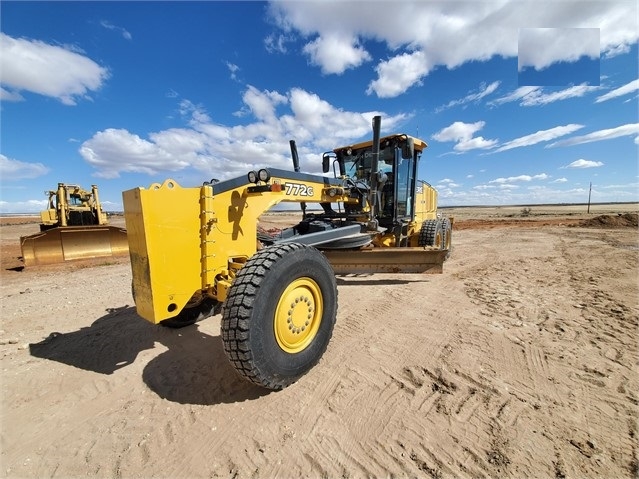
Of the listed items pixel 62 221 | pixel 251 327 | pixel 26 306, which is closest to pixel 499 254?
pixel 251 327

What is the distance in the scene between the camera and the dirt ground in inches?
80.2

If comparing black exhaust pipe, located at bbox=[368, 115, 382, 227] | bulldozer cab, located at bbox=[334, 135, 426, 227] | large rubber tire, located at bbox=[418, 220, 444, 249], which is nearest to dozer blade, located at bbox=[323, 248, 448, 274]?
black exhaust pipe, located at bbox=[368, 115, 382, 227]

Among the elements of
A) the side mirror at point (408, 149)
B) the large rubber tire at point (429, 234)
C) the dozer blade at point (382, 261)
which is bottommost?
the dozer blade at point (382, 261)

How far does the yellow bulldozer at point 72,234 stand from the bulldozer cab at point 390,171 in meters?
9.16

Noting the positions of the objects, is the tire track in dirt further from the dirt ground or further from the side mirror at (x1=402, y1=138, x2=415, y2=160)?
the side mirror at (x1=402, y1=138, x2=415, y2=160)

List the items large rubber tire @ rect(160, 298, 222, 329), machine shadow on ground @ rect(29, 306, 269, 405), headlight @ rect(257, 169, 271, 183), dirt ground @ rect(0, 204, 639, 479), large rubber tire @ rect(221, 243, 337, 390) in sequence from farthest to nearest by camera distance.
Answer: large rubber tire @ rect(160, 298, 222, 329) < headlight @ rect(257, 169, 271, 183) < machine shadow on ground @ rect(29, 306, 269, 405) < large rubber tire @ rect(221, 243, 337, 390) < dirt ground @ rect(0, 204, 639, 479)

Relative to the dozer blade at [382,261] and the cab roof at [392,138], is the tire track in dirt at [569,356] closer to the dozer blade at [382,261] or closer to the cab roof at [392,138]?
the dozer blade at [382,261]

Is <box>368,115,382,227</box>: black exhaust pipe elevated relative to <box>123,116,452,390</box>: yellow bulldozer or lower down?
elevated

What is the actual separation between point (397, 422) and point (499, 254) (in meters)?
8.34

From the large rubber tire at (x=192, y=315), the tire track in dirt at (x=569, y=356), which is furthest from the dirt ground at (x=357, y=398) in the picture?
the large rubber tire at (x=192, y=315)

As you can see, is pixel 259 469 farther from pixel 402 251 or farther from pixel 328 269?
pixel 402 251

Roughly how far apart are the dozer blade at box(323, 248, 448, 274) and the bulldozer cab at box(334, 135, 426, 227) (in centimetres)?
101

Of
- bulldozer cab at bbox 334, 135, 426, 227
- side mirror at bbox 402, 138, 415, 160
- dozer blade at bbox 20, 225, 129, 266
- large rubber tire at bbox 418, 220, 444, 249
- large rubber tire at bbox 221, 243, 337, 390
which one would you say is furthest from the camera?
dozer blade at bbox 20, 225, 129, 266

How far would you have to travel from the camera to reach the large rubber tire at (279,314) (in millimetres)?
2336
